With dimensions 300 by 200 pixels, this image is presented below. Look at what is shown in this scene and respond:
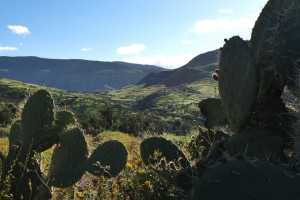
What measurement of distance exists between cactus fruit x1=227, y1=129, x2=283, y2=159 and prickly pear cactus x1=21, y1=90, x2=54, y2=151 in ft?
6.25

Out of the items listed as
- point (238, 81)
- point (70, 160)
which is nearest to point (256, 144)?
point (238, 81)

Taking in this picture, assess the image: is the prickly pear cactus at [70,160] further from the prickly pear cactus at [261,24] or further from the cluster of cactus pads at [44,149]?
the prickly pear cactus at [261,24]

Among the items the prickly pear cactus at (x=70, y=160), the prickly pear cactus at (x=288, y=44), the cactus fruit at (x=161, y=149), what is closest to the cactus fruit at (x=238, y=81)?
the prickly pear cactus at (x=288, y=44)

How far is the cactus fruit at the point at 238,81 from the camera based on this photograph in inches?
130

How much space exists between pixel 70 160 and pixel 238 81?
1.88 meters

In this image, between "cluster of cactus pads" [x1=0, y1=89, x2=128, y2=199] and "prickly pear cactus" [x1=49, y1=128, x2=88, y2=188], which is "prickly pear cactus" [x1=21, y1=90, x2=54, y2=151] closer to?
"cluster of cactus pads" [x1=0, y1=89, x2=128, y2=199]

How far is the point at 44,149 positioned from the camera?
4.23 metres

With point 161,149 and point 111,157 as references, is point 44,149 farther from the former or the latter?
point 161,149

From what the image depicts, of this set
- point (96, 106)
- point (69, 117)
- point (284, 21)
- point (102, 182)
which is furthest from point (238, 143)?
point (96, 106)

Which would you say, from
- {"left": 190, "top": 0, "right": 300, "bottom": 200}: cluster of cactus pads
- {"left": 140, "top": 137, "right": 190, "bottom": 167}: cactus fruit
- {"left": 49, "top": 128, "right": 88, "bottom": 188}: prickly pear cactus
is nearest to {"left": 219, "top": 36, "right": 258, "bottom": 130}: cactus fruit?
{"left": 190, "top": 0, "right": 300, "bottom": 200}: cluster of cactus pads

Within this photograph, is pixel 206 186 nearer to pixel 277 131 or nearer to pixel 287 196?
pixel 287 196

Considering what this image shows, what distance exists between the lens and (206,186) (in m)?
2.24

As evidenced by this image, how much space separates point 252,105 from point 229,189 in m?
1.31

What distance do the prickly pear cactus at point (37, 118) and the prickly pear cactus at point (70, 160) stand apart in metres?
0.23
